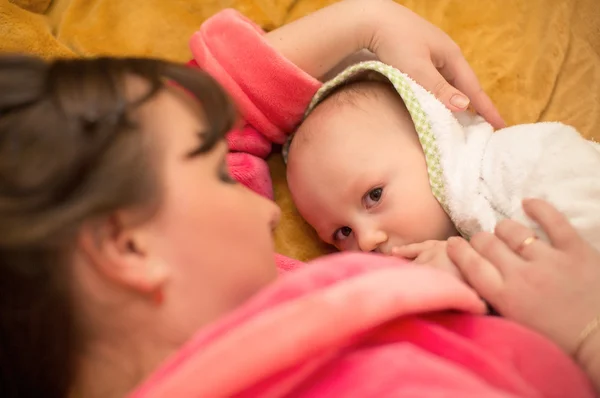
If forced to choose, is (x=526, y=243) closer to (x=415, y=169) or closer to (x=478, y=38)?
(x=415, y=169)

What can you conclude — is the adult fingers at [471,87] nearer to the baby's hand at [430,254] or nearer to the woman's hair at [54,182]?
the baby's hand at [430,254]

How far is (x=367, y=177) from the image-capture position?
102 cm

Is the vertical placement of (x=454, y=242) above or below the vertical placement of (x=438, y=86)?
below

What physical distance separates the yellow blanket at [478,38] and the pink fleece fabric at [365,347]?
42 centimetres

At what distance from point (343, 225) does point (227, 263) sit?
0.42m

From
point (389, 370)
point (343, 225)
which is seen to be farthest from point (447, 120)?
point (389, 370)

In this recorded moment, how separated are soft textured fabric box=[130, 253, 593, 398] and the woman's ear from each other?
87 millimetres

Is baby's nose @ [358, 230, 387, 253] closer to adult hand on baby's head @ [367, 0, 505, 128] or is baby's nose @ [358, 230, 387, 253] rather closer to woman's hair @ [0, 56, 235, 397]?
adult hand on baby's head @ [367, 0, 505, 128]

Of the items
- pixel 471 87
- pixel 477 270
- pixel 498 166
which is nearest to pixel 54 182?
pixel 477 270

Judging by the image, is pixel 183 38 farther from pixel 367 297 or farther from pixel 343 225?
pixel 367 297

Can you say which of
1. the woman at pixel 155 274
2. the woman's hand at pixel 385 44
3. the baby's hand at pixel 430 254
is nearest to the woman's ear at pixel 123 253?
the woman at pixel 155 274

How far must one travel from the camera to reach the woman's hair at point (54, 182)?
586mm

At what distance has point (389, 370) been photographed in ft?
2.18

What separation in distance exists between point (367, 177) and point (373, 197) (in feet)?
0.13
